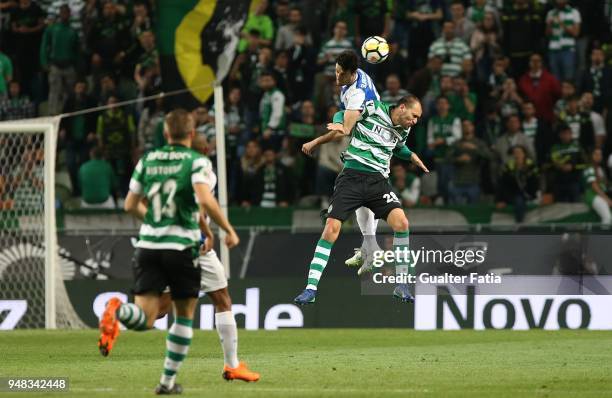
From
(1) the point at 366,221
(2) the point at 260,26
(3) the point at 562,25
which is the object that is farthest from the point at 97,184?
(3) the point at 562,25

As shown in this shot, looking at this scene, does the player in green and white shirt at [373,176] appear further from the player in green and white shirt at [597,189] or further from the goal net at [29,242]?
the player in green and white shirt at [597,189]

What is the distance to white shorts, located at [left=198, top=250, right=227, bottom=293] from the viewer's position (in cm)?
1120

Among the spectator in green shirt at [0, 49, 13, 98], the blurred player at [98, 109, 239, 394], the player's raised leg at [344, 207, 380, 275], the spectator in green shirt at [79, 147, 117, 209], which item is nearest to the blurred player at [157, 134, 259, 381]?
the blurred player at [98, 109, 239, 394]

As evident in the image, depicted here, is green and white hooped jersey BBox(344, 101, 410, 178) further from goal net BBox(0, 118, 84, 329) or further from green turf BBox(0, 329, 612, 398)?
goal net BBox(0, 118, 84, 329)

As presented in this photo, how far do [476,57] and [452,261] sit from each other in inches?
244

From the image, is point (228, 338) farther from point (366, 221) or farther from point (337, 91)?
point (337, 91)

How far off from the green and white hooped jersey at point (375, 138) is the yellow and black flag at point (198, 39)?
5167 millimetres

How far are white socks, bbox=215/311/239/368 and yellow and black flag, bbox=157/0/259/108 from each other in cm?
819

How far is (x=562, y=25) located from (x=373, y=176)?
968cm

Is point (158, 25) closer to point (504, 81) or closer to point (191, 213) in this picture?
point (504, 81)

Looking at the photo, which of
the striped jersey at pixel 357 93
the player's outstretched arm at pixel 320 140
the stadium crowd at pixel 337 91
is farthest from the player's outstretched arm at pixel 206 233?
the stadium crowd at pixel 337 91

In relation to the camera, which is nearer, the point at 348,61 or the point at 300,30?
the point at 348,61

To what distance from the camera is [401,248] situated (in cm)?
1457

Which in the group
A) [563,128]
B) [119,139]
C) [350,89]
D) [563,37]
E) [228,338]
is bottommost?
[228,338]
